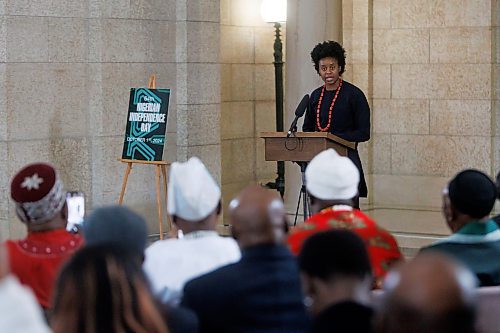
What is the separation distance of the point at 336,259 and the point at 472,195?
4.62 feet

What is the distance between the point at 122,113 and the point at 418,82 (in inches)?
134

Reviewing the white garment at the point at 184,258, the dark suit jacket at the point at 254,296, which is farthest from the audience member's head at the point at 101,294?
the white garment at the point at 184,258

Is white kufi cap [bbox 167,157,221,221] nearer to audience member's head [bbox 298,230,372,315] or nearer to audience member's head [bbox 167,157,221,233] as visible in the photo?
audience member's head [bbox 167,157,221,233]

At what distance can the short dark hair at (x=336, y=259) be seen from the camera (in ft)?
11.0

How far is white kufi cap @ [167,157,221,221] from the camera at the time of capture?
442 centimetres

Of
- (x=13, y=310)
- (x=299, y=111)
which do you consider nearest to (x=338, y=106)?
(x=299, y=111)

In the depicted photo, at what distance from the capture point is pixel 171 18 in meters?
10.8

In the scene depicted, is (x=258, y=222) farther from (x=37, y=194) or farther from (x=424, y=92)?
(x=424, y=92)

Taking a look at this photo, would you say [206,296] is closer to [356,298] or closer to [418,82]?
[356,298]

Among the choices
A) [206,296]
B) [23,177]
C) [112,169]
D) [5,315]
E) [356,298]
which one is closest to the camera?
[5,315]

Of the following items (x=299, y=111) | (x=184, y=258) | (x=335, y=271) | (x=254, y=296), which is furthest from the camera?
(x=299, y=111)

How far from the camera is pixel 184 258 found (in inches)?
169

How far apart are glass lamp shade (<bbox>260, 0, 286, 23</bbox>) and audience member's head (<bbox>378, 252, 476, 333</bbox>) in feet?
33.3

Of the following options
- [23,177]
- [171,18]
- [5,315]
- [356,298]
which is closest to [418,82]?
[171,18]
